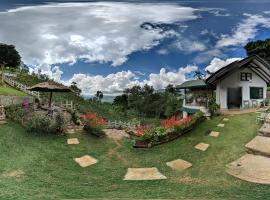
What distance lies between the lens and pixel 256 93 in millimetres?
24688

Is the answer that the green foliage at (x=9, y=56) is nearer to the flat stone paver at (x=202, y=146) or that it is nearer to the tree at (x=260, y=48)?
the tree at (x=260, y=48)

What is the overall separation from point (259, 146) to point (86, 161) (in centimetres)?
751

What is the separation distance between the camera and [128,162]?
12.8 m

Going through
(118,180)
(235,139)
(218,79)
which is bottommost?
(118,180)

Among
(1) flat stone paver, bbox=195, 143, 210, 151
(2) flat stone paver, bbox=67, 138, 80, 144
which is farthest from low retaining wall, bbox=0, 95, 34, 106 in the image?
(1) flat stone paver, bbox=195, 143, 210, 151

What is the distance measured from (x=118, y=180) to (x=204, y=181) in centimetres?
301

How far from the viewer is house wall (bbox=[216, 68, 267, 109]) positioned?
22.8m

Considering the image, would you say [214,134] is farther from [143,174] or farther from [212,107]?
[143,174]

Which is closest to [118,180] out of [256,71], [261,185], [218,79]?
[261,185]

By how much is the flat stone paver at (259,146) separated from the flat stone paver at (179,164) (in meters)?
2.87

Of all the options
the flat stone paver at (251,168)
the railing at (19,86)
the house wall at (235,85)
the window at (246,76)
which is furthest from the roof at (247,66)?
the railing at (19,86)

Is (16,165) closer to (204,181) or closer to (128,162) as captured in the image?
(128,162)

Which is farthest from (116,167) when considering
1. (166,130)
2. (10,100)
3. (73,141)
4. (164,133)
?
(10,100)

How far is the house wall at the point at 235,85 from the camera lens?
22.8 m
